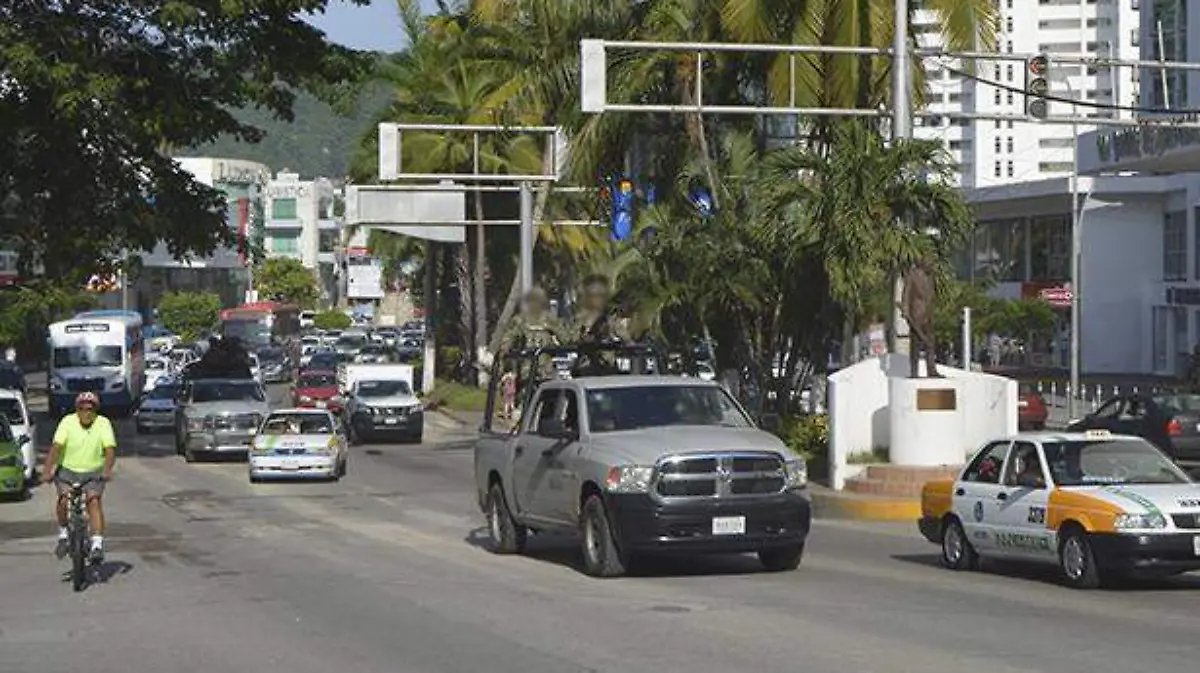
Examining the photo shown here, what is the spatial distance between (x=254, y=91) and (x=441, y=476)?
869cm

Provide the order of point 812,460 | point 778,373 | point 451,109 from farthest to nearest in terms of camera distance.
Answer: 1. point 451,109
2. point 778,373
3. point 812,460

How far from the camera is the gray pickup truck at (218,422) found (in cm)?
4259

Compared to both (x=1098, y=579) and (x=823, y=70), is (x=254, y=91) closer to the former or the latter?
(x=823, y=70)

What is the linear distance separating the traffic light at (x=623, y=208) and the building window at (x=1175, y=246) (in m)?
40.6

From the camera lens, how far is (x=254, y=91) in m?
39.8

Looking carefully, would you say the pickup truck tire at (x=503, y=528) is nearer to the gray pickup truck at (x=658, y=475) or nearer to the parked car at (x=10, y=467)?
the gray pickup truck at (x=658, y=475)

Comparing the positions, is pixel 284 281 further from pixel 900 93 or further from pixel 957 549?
pixel 957 549

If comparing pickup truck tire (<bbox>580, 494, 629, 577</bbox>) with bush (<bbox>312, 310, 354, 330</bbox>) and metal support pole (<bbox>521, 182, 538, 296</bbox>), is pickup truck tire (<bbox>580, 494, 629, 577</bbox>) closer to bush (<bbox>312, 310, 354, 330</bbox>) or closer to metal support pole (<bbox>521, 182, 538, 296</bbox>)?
metal support pole (<bbox>521, 182, 538, 296</bbox>)

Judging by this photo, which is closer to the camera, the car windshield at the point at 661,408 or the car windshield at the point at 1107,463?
the car windshield at the point at 1107,463

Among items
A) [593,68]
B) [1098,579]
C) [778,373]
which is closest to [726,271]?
[778,373]

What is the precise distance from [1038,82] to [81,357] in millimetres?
40910

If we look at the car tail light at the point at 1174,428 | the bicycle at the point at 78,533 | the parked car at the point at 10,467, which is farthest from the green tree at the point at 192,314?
the bicycle at the point at 78,533

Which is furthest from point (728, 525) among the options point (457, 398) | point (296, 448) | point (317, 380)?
point (457, 398)

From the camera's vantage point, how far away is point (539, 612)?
52.7ft
